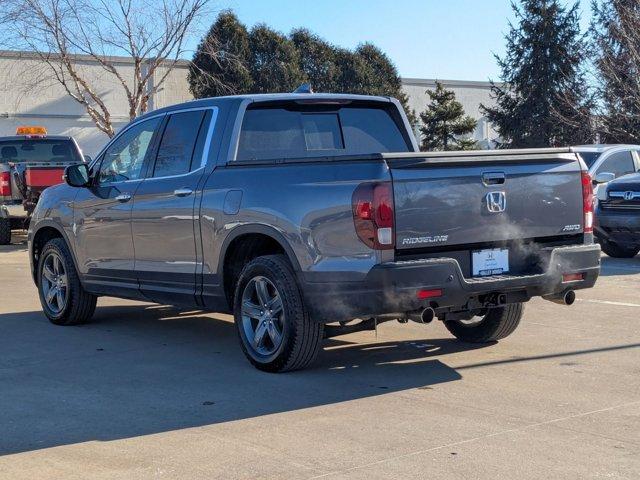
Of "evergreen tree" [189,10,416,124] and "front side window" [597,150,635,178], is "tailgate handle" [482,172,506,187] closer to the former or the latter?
"front side window" [597,150,635,178]

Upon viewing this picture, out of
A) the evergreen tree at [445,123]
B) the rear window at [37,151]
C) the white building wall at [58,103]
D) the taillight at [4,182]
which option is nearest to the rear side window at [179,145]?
the taillight at [4,182]

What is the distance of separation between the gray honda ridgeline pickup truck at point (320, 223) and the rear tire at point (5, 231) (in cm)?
971

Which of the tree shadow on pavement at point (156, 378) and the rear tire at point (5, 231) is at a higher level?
the rear tire at point (5, 231)

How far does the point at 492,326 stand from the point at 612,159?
409 inches

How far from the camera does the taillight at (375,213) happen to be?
618 cm

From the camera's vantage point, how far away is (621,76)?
34094mm

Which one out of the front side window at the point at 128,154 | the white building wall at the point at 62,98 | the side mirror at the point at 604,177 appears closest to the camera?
the front side window at the point at 128,154

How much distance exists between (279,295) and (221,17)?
3755 centimetres

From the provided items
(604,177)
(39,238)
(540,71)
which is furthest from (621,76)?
(39,238)

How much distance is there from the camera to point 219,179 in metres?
7.29

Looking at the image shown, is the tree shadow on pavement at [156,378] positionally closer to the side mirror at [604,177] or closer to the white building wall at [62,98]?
the side mirror at [604,177]

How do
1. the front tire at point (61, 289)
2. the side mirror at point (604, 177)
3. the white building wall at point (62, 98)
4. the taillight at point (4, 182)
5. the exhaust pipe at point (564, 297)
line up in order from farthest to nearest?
the white building wall at point (62, 98) → the taillight at point (4, 182) → the side mirror at point (604, 177) → the front tire at point (61, 289) → the exhaust pipe at point (564, 297)

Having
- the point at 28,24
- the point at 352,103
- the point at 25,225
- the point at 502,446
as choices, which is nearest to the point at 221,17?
the point at 28,24

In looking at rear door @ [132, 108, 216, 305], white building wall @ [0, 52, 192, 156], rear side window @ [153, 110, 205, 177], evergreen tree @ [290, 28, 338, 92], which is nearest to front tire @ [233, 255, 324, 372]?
rear door @ [132, 108, 216, 305]
